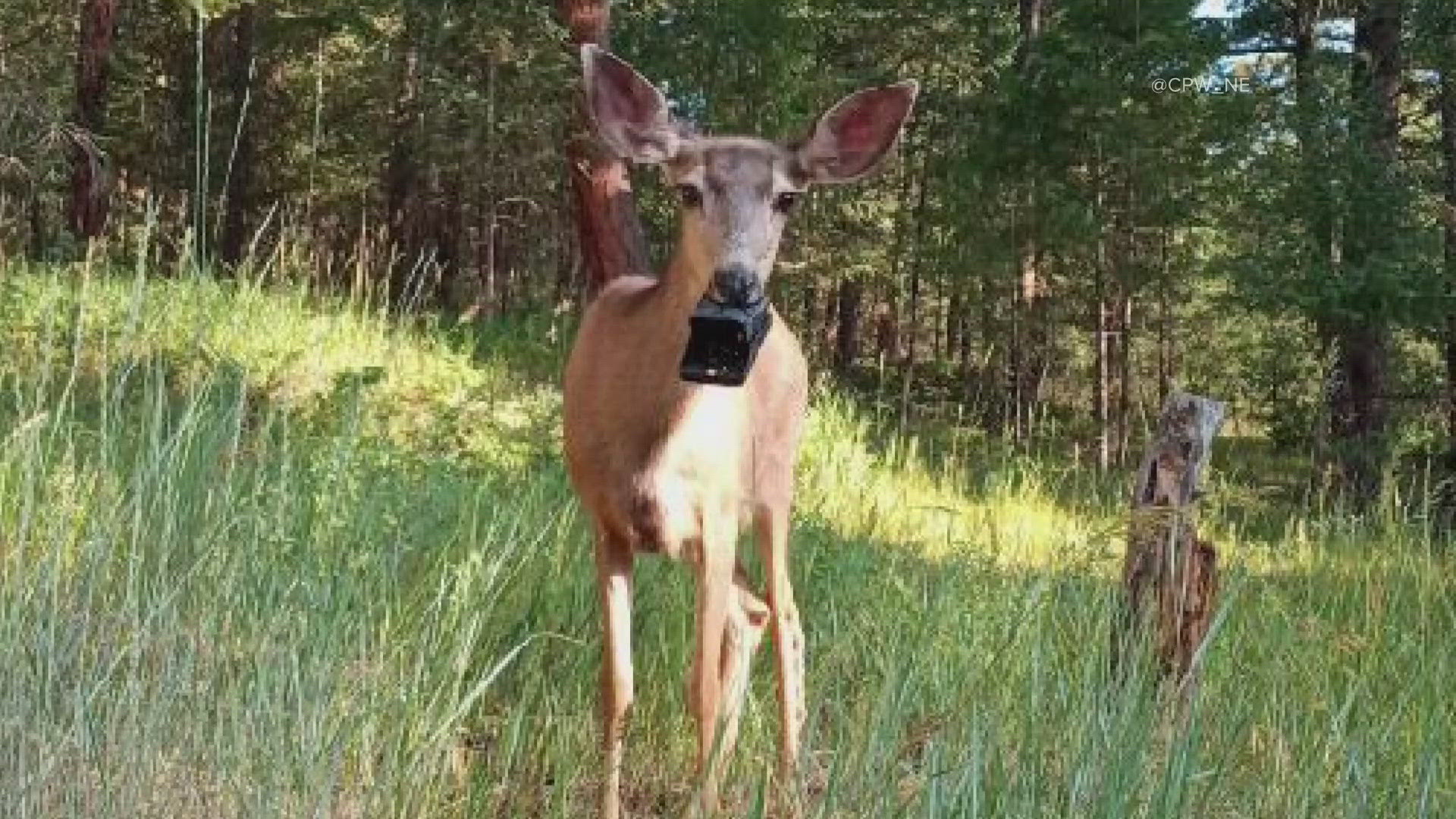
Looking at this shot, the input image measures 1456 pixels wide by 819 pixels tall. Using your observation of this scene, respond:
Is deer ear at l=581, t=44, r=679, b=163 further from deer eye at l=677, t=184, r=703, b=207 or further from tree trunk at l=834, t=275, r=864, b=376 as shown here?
tree trunk at l=834, t=275, r=864, b=376

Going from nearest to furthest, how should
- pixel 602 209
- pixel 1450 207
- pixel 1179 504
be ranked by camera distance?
pixel 1179 504 < pixel 602 209 < pixel 1450 207

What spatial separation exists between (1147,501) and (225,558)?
8.92 ft

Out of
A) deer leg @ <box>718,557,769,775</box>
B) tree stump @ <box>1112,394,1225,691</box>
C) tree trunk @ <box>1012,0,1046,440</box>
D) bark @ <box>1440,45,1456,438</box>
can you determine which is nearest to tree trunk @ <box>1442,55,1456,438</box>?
bark @ <box>1440,45,1456,438</box>

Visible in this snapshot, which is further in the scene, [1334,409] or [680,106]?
[680,106]

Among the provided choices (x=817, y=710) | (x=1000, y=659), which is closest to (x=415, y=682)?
(x=817, y=710)

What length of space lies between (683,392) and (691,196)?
0.48m

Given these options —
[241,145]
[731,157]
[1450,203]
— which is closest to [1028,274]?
[1450,203]

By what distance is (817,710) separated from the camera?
2.70 meters

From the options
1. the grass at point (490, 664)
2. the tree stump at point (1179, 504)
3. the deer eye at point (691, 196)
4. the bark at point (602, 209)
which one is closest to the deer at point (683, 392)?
the deer eye at point (691, 196)

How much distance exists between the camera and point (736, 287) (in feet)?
11.0

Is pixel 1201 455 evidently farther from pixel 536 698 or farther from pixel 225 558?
pixel 225 558

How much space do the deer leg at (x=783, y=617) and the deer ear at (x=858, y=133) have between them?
1.06 metres

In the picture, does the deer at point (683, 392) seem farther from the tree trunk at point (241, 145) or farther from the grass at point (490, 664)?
the tree trunk at point (241, 145)

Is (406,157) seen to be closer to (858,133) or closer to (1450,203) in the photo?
(1450,203)
